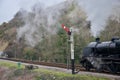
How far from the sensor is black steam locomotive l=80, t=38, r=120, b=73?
18666 mm

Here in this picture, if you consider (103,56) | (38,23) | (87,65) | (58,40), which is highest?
(38,23)

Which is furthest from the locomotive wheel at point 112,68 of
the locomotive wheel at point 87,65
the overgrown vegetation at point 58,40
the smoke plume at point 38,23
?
the smoke plume at point 38,23

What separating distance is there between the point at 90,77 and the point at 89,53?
466 centimetres

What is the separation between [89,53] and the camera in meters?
21.6

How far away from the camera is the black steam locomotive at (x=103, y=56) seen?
61.2ft

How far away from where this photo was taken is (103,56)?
65.5 ft

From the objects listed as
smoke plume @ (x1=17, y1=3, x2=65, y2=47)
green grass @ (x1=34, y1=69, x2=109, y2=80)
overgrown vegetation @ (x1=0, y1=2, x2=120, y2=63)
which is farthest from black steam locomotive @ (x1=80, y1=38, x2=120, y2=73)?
smoke plume @ (x1=17, y1=3, x2=65, y2=47)

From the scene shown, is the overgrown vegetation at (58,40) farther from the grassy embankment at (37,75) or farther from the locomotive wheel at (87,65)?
the grassy embankment at (37,75)

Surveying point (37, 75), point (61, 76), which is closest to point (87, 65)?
point (37, 75)

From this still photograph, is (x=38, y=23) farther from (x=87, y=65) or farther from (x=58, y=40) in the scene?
(x=87, y=65)

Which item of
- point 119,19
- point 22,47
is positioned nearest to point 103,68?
point 119,19

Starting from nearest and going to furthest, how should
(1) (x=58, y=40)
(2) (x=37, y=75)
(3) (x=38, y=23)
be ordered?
(2) (x=37, y=75)
(1) (x=58, y=40)
(3) (x=38, y=23)

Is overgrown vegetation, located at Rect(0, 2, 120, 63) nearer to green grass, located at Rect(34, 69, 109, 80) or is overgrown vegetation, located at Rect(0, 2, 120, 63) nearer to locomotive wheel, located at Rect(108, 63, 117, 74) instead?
green grass, located at Rect(34, 69, 109, 80)

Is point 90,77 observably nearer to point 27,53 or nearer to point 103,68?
point 103,68
